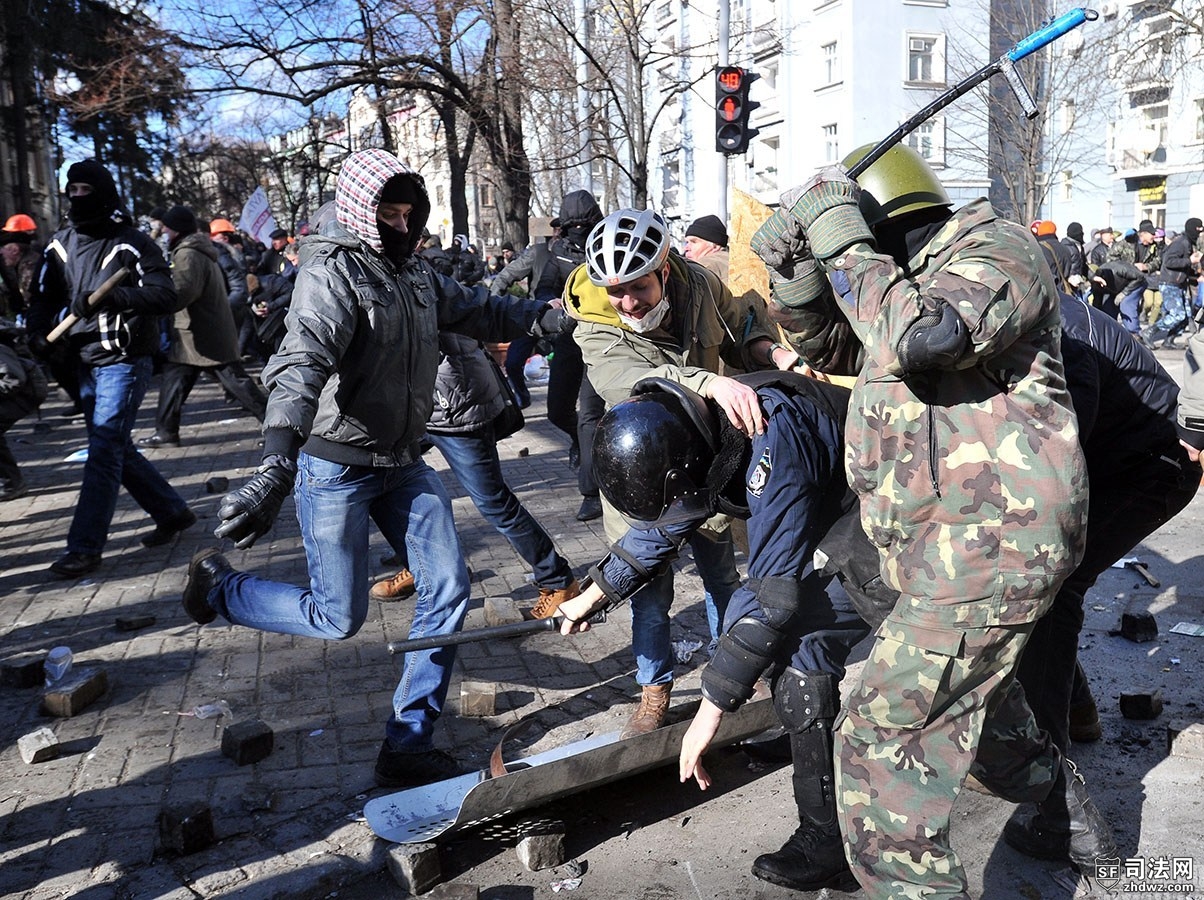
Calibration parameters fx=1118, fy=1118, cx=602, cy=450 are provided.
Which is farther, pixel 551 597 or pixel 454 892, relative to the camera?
pixel 551 597

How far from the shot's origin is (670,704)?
4.36 metres

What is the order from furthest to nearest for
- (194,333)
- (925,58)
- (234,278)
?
(925,58) → (234,278) → (194,333)

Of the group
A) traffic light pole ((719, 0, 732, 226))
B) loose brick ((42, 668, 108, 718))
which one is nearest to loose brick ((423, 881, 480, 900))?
loose brick ((42, 668, 108, 718))

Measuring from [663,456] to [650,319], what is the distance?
106cm

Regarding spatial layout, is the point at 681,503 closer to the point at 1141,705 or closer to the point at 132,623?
the point at 1141,705

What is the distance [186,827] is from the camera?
340 cm

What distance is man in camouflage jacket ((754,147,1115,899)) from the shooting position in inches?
91.5

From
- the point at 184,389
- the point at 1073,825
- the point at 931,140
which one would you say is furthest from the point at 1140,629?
the point at 931,140

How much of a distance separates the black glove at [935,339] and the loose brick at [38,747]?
3431mm

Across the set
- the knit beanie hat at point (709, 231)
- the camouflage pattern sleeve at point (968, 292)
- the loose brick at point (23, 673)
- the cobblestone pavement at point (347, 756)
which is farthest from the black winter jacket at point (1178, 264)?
the loose brick at point (23, 673)

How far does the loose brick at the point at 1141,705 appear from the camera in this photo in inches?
164

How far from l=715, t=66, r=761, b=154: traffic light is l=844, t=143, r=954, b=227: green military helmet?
10.0m

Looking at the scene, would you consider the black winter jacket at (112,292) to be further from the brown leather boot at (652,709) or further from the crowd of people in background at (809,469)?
the brown leather boot at (652,709)

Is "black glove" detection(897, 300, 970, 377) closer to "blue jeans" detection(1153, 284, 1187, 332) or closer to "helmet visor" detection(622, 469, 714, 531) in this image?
"helmet visor" detection(622, 469, 714, 531)
